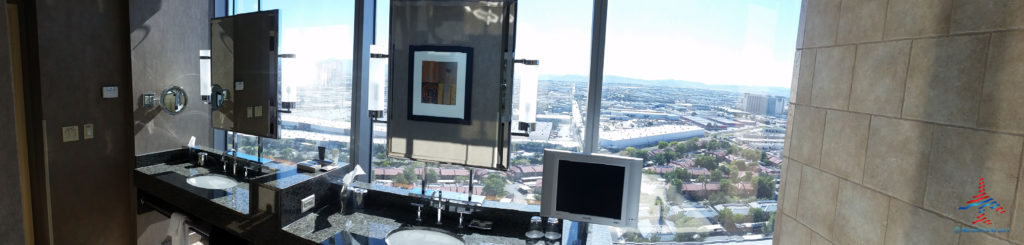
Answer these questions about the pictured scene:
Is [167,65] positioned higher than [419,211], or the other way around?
[167,65]

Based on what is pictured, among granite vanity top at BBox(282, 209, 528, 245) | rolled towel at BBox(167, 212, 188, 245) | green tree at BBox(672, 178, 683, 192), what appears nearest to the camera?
granite vanity top at BBox(282, 209, 528, 245)

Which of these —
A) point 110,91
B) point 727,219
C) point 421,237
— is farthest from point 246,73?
point 727,219

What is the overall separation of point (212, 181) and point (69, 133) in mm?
854

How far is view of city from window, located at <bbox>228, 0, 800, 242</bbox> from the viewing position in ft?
7.68

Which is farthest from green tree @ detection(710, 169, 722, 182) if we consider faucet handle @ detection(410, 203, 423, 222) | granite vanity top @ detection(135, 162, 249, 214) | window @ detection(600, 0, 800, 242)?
granite vanity top @ detection(135, 162, 249, 214)

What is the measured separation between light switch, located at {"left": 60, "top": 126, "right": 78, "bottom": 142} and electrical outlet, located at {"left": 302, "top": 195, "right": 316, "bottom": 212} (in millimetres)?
1807

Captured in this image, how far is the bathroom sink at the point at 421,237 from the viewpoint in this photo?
7.62 feet

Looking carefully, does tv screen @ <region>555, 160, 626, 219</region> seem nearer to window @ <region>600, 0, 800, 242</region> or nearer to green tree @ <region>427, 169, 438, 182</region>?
window @ <region>600, 0, 800, 242</region>

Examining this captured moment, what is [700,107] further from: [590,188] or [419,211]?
[419,211]

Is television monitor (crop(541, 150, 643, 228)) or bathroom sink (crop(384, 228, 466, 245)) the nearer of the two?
television monitor (crop(541, 150, 643, 228))

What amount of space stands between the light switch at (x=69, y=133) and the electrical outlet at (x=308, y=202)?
1807mm

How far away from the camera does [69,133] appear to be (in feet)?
9.89

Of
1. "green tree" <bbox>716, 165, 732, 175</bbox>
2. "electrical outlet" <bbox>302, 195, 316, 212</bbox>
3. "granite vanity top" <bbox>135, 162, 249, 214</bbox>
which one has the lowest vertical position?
"granite vanity top" <bbox>135, 162, 249, 214</bbox>

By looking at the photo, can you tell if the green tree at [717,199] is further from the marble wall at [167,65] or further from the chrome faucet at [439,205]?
the marble wall at [167,65]
